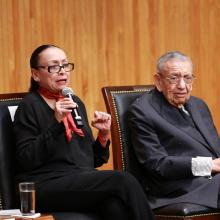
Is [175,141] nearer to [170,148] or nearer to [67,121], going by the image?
[170,148]

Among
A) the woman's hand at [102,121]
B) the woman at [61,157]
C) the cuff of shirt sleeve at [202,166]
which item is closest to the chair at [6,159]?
the woman at [61,157]

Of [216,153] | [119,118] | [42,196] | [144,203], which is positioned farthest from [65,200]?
[216,153]

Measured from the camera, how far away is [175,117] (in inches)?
167

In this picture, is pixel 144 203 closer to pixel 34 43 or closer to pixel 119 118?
pixel 119 118

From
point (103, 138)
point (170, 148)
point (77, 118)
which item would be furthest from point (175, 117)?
point (77, 118)

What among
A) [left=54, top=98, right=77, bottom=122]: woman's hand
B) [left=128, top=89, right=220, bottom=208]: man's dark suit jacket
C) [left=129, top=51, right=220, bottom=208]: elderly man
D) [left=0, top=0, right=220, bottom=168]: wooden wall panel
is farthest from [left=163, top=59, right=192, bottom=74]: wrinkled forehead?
[left=0, top=0, right=220, bottom=168]: wooden wall panel

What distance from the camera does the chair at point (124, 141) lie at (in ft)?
12.9

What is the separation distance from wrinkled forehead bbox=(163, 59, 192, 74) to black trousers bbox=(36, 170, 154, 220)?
782 mm

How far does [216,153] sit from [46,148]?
3.34 ft

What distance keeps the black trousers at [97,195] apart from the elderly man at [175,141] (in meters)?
0.37

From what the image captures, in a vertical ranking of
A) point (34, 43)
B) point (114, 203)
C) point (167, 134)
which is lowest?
point (114, 203)

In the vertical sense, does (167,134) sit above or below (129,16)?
below

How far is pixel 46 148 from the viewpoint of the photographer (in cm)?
374

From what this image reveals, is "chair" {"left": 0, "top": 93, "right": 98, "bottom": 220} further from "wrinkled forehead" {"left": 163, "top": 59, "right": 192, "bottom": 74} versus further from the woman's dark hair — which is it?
"wrinkled forehead" {"left": 163, "top": 59, "right": 192, "bottom": 74}
